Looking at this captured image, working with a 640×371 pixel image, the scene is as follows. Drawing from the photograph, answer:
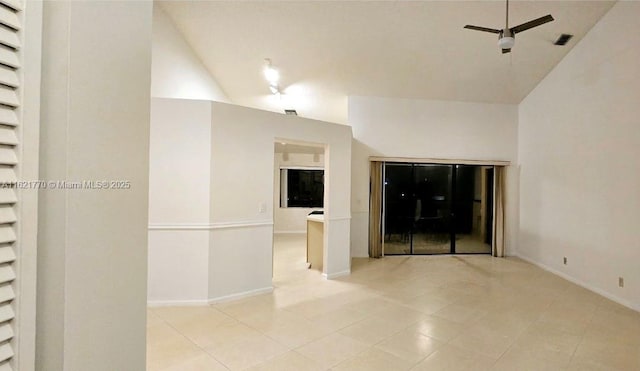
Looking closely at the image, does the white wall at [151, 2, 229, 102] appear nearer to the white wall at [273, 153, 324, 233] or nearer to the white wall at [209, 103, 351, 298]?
the white wall at [209, 103, 351, 298]

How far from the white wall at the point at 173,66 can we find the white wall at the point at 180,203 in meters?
0.68

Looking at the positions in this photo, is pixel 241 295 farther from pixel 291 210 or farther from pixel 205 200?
pixel 291 210

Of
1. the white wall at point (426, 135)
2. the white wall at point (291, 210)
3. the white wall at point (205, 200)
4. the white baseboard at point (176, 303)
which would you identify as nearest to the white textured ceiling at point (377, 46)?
the white wall at point (426, 135)

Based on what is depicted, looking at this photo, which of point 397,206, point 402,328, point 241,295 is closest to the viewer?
point 402,328

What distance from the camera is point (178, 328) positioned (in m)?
3.16

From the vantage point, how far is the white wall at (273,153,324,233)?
920cm

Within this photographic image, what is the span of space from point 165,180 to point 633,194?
607 centimetres

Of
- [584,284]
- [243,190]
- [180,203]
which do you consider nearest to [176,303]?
[180,203]

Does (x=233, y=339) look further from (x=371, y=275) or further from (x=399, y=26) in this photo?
(x=399, y=26)

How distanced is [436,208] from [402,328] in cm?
391

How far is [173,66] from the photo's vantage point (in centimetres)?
438

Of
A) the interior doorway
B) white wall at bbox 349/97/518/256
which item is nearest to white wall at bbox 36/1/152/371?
white wall at bbox 349/97/518/256

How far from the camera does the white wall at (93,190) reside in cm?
76

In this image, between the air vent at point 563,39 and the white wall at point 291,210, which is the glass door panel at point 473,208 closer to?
the air vent at point 563,39
